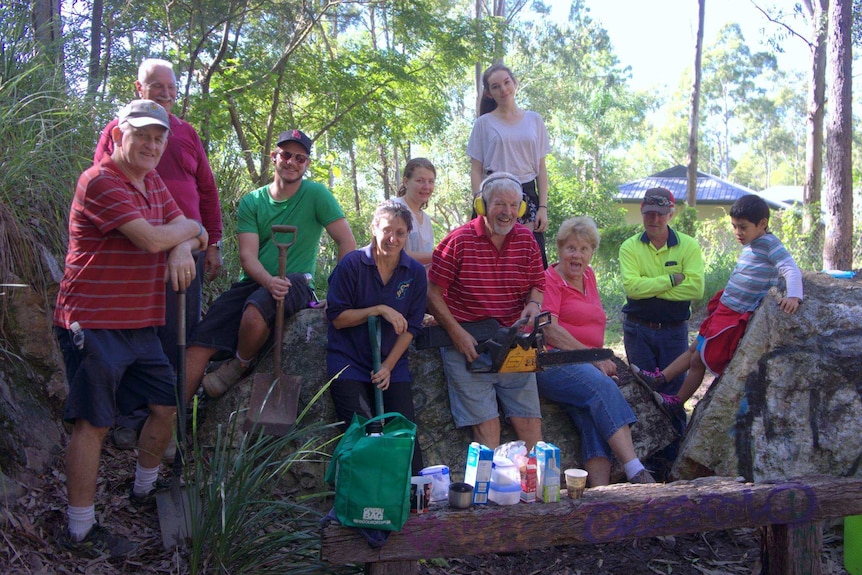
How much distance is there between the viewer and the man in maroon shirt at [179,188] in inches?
165

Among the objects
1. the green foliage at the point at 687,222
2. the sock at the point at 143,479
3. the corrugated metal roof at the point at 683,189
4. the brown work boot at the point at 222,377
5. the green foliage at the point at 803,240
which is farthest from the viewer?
the corrugated metal roof at the point at 683,189

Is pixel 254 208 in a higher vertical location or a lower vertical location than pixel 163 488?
higher

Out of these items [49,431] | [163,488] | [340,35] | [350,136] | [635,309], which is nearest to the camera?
[163,488]

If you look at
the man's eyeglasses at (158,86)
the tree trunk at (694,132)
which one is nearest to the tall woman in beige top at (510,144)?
the man's eyeglasses at (158,86)

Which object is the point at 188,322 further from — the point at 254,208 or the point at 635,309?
the point at 635,309

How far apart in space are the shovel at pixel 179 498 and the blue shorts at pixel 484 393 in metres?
1.54

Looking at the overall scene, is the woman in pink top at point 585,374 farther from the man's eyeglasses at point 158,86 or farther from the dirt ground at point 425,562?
the man's eyeglasses at point 158,86

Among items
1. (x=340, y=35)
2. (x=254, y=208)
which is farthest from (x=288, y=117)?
(x=340, y=35)

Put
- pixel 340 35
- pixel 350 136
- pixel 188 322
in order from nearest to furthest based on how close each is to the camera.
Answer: pixel 188 322 → pixel 350 136 → pixel 340 35

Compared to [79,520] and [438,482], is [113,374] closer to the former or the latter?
[79,520]

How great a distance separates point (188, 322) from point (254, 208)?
0.81m

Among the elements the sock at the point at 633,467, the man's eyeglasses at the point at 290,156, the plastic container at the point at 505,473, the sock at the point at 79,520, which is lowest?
the sock at the point at 79,520

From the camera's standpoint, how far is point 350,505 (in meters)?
2.95

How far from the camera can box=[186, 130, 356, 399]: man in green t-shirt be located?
434 cm
